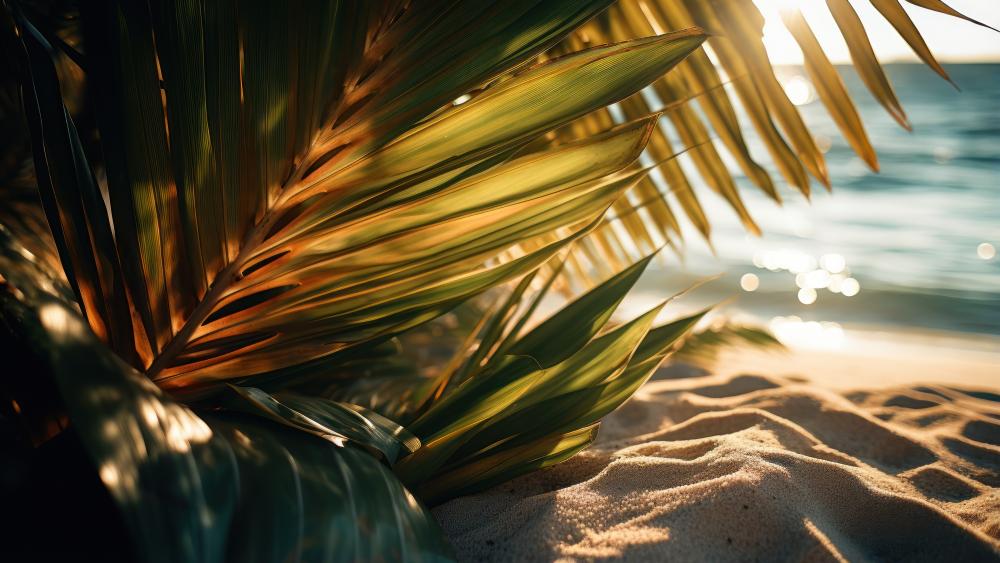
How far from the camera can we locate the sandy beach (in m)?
0.78

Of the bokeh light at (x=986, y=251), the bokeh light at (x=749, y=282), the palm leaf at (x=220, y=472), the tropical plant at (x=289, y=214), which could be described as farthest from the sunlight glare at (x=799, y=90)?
the palm leaf at (x=220, y=472)

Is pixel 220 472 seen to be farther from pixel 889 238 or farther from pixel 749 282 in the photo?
pixel 889 238

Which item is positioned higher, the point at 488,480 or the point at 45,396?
the point at 45,396

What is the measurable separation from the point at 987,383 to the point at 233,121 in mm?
2606

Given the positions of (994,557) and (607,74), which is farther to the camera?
(994,557)

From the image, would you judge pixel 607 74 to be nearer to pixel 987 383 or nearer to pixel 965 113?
pixel 987 383

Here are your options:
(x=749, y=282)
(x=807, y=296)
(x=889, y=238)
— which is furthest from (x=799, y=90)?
(x=807, y=296)

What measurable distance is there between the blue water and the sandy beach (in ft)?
1.07

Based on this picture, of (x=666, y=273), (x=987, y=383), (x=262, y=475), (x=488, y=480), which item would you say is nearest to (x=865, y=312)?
(x=666, y=273)

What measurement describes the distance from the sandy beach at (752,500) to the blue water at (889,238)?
1.07ft

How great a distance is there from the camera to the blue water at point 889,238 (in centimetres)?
416

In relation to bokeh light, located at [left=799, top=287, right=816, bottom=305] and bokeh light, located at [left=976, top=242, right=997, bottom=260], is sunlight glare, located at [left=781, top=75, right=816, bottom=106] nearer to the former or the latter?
bokeh light, located at [left=976, top=242, right=997, bottom=260]

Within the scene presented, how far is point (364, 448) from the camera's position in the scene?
0.73 meters

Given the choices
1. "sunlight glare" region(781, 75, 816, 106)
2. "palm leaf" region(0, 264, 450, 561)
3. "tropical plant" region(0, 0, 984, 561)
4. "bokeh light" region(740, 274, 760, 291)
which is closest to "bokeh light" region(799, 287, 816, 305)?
"bokeh light" region(740, 274, 760, 291)
